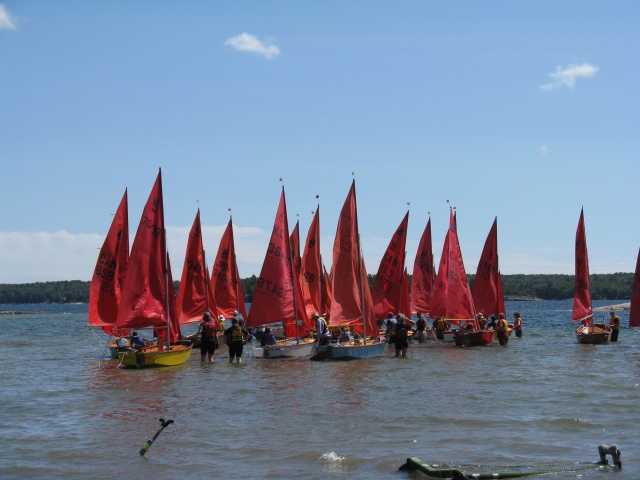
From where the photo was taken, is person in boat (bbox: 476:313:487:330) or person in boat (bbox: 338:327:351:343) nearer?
person in boat (bbox: 338:327:351:343)

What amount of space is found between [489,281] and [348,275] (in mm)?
14563

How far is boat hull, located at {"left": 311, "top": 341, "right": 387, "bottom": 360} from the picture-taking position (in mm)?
30156

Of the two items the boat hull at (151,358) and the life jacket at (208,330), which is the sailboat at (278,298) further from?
the boat hull at (151,358)

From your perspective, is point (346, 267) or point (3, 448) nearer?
point (3, 448)

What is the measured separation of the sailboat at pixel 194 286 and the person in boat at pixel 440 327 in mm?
10698

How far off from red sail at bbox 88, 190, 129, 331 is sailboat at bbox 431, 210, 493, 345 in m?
14.9

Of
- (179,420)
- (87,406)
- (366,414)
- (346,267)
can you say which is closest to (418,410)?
(366,414)

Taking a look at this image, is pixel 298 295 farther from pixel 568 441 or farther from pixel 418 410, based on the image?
pixel 568 441

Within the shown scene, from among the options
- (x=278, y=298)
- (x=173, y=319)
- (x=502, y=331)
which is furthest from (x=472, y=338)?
(x=173, y=319)

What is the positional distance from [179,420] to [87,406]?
348 cm

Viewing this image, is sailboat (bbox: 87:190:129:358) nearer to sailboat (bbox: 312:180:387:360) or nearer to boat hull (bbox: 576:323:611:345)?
sailboat (bbox: 312:180:387:360)

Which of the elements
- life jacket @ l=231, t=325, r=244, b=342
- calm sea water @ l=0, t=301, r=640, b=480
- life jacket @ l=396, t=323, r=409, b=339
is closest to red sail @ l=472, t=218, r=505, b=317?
calm sea water @ l=0, t=301, r=640, b=480

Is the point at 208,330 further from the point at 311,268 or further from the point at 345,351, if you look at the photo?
the point at 311,268

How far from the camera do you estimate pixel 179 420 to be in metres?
18.1
